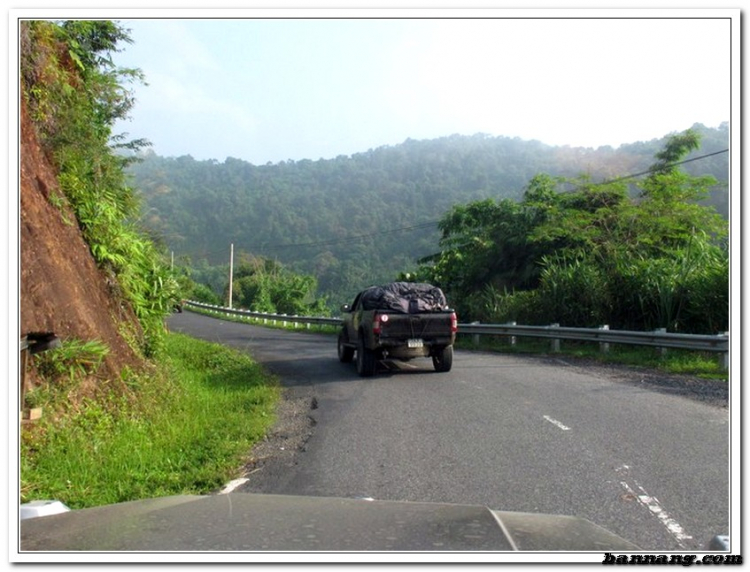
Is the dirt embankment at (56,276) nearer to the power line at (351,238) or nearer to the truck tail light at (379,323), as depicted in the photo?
the truck tail light at (379,323)

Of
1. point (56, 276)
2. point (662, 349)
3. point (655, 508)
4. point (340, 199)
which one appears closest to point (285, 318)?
point (662, 349)

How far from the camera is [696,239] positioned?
23.1 meters

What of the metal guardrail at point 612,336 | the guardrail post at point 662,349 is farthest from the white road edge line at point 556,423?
the guardrail post at point 662,349

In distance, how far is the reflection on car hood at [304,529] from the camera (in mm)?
3211

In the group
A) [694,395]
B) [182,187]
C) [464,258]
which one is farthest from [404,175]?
[694,395]

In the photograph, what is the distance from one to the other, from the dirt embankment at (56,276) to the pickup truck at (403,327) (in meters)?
5.24

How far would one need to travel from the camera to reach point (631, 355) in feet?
61.5

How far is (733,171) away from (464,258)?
32.8 meters

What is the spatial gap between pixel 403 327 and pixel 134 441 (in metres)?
7.61

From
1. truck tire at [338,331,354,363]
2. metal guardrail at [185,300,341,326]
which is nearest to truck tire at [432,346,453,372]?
truck tire at [338,331,354,363]

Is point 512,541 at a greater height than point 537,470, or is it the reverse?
point 512,541

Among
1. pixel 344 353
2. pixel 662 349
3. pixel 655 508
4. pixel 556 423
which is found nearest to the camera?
pixel 655 508

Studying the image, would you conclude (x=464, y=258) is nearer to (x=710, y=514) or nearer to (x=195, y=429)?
(x=195, y=429)

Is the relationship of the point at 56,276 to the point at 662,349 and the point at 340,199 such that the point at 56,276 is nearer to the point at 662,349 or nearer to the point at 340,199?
the point at 662,349
